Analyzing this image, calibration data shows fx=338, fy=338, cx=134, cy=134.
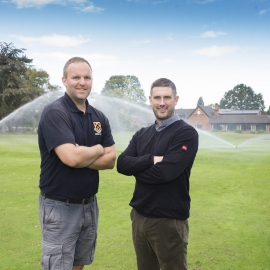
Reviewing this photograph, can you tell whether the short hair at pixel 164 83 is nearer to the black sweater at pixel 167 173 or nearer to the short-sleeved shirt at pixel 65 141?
the black sweater at pixel 167 173

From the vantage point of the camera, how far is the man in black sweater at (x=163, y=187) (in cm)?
339

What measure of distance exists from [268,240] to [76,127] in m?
4.13

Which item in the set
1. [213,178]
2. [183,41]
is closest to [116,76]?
[183,41]

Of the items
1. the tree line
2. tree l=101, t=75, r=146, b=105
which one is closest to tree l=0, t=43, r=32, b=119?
the tree line

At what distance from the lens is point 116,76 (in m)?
81.4

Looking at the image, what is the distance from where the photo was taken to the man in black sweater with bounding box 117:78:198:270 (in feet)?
11.1

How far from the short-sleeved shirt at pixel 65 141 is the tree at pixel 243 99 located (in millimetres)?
126817

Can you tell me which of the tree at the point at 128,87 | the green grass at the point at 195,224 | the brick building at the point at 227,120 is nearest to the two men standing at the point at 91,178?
the green grass at the point at 195,224

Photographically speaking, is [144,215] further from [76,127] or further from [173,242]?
[76,127]

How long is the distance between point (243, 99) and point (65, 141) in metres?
130

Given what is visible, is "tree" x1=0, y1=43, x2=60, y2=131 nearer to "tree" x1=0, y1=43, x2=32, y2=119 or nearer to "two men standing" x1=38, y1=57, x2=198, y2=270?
A: "tree" x1=0, y1=43, x2=32, y2=119

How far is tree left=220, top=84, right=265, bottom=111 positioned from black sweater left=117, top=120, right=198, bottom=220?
4979 inches

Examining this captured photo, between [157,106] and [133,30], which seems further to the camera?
[133,30]

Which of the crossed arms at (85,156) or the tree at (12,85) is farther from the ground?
the tree at (12,85)
